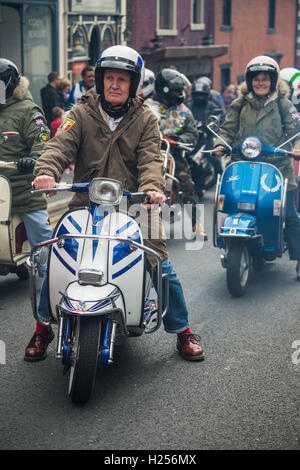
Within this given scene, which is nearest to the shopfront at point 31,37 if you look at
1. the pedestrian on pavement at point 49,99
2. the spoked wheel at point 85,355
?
the pedestrian on pavement at point 49,99

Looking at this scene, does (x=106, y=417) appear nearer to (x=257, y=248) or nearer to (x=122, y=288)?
(x=122, y=288)

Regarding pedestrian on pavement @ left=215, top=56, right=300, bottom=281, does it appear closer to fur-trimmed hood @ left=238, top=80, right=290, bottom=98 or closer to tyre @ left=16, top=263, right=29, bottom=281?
fur-trimmed hood @ left=238, top=80, right=290, bottom=98

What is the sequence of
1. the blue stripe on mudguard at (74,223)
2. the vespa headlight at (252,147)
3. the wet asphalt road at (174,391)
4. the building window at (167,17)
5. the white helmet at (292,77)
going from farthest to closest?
the building window at (167,17), the white helmet at (292,77), the vespa headlight at (252,147), the blue stripe on mudguard at (74,223), the wet asphalt road at (174,391)

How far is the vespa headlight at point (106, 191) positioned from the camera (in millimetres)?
4105

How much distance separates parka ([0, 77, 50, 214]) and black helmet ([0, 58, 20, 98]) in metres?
0.05

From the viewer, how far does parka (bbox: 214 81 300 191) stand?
7.16 metres

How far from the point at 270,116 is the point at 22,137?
2.29 meters

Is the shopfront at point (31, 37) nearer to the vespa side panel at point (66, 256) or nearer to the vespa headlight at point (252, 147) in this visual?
the vespa headlight at point (252, 147)

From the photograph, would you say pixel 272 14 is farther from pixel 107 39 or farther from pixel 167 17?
pixel 107 39

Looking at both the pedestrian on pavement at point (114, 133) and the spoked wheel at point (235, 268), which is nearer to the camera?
the pedestrian on pavement at point (114, 133)

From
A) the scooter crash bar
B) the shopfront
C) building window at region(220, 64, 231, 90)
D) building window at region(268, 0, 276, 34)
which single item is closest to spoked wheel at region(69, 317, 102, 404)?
the scooter crash bar

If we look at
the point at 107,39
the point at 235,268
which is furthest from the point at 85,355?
the point at 107,39
